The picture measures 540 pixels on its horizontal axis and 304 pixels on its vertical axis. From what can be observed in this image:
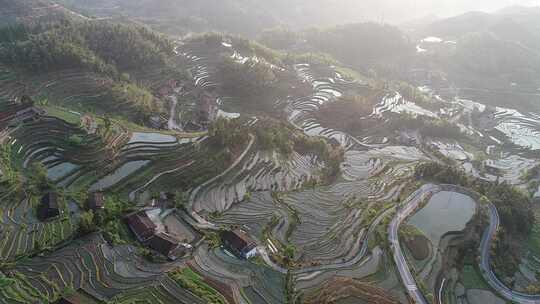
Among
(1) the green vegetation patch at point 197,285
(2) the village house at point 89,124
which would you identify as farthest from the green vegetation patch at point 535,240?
(2) the village house at point 89,124

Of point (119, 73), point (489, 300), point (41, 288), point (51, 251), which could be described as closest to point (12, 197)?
point (51, 251)

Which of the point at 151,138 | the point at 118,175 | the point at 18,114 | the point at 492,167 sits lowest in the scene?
the point at 492,167

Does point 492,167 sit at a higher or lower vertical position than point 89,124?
lower

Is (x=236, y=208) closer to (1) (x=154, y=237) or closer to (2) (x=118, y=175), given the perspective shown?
(1) (x=154, y=237)

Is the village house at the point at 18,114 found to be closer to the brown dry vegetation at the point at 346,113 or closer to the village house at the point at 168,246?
the village house at the point at 168,246

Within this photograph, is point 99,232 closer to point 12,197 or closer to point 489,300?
point 12,197

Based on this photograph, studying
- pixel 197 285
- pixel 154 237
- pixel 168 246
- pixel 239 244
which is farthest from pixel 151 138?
pixel 197 285
